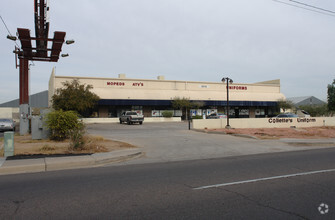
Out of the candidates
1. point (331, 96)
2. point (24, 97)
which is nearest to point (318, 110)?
point (331, 96)

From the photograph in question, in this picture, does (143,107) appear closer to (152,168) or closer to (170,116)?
(170,116)

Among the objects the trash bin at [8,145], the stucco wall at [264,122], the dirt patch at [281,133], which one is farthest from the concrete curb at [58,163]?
the stucco wall at [264,122]

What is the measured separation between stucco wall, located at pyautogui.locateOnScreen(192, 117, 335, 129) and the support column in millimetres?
14390

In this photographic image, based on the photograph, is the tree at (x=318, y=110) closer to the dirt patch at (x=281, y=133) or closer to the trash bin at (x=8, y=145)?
the dirt patch at (x=281, y=133)

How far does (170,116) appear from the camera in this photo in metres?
49.5

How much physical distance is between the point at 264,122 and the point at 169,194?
25.7 m

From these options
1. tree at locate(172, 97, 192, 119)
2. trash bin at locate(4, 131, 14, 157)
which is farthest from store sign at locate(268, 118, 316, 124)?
trash bin at locate(4, 131, 14, 157)

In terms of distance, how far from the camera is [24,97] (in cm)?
2072

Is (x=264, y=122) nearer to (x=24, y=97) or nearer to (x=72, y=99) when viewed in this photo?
(x=24, y=97)

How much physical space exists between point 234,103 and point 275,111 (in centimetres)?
1195

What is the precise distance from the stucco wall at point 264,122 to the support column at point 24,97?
14.4 m

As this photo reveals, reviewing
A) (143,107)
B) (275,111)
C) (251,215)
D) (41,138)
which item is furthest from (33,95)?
(251,215)

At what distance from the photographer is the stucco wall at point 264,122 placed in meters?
28.2

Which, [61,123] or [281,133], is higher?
[61,123]
